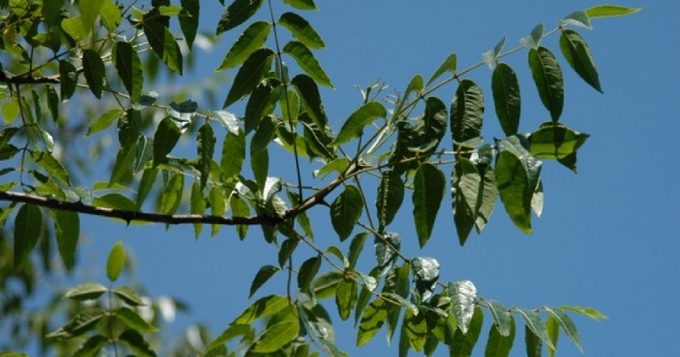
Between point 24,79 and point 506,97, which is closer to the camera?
point 506,97

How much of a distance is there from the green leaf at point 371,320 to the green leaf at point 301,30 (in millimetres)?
530

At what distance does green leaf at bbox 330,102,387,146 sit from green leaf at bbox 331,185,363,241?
0.40 ft

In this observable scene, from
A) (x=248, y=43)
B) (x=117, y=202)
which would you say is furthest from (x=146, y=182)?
(x=248, y=43)

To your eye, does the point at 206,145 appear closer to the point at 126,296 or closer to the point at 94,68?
the point at 94,68

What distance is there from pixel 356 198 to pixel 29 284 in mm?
2380

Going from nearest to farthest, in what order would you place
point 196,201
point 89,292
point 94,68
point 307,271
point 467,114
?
point 467,114 → point 94,68 → point 307,271 → point 196,201 → point 89,292

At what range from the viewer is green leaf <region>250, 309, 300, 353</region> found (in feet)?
7.52

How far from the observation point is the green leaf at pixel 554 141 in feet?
6.45

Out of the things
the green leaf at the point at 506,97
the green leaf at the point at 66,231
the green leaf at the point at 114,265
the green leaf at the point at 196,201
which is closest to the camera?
the green leaf at the point at 506,97

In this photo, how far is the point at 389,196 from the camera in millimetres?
2023

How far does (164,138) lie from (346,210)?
1.18ft

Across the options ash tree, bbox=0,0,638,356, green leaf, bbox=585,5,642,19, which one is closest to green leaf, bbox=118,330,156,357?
ash tree, bbox=0,0,638,356

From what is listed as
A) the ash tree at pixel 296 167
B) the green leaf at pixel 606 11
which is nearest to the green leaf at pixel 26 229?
the ash tree at pixel 296 167

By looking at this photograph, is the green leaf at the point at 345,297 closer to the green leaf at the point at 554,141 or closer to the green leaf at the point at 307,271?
the green leaf at the point at 307,271
